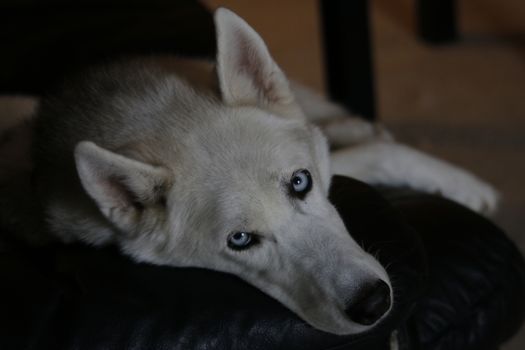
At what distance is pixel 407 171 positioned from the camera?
204 cm

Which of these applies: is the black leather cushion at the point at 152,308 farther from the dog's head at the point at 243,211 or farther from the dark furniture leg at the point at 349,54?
the dark furniture leg at the point at 349,54

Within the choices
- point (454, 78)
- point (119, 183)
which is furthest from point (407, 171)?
point (454, 78)

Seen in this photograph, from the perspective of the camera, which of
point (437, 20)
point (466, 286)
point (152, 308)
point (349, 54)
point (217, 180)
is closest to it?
point (152, 308)

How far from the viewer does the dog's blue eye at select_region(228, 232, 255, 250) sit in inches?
55.5

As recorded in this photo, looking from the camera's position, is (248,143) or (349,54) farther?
(349,54)

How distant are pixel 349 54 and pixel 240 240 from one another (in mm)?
1779

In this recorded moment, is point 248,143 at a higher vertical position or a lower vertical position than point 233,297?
higher

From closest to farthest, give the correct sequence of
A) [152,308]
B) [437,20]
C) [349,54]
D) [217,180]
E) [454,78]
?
[152,308]
[217,180]
[349,54]
[454,78]
[437,20]

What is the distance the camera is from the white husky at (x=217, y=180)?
1.37m

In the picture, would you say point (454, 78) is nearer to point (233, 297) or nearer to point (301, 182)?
point (301, 182)

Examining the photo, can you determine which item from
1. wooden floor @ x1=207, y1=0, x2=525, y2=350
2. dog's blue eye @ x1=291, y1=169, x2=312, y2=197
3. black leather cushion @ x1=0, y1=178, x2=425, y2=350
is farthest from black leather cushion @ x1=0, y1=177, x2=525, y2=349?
wooden floor @ x1=207, y1=0, x2=525, y2=350

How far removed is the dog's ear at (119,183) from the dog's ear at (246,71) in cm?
25

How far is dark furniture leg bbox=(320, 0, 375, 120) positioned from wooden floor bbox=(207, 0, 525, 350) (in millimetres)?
435

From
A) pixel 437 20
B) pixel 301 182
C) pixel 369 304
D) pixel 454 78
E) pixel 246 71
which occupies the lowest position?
pixel 454 78
